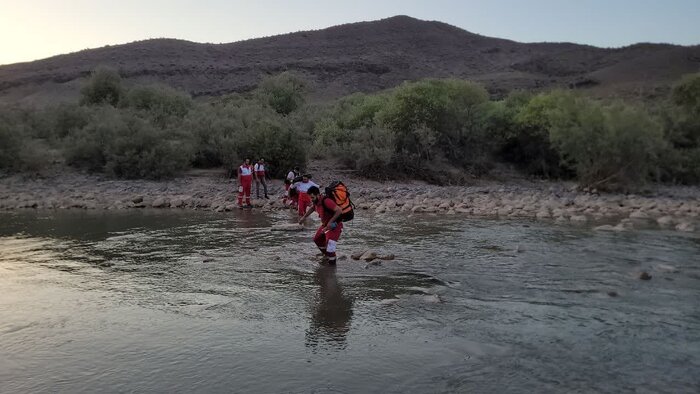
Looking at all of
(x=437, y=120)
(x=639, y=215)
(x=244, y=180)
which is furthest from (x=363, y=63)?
(x=639, y=215)

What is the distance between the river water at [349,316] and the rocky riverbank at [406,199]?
485 centimetres

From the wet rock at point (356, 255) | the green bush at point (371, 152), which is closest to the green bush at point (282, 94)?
the green bush at point (371, 152)

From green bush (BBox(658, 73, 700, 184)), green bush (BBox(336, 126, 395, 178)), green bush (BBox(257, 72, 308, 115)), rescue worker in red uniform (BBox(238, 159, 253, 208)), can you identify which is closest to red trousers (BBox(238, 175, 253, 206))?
rescue worker in red uniform (BBox(238, 159, 253, 208))

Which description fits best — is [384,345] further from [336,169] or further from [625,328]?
[336,169]

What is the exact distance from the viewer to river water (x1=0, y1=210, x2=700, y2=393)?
6.17 meters

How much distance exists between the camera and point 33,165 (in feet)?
84.3

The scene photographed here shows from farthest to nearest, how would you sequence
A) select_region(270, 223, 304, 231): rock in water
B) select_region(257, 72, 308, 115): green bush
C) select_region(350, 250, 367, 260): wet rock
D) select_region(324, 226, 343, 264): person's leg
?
1. select_region(257, 72, 308, 115): green bush
2. select_region(270, 223, 304, 231): rock in water
3. select_region(350, 250, 367, 260): wet rock
4. select_region(324, 226, 343, 264): person's leg

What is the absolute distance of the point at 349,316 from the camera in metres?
8.23

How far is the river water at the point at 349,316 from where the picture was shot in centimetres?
617

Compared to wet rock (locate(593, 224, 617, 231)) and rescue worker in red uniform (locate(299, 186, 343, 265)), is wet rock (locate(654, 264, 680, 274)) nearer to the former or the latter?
wet rock (locate(593, 224, 617, 231))

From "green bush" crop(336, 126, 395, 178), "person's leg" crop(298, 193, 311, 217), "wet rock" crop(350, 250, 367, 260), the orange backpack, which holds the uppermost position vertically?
"green bush" crop(336, 126, 395, 178)

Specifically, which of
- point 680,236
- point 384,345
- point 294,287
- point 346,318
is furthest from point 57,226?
point 680,236

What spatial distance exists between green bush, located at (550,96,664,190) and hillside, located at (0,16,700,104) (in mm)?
36868

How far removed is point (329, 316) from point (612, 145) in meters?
20.4
